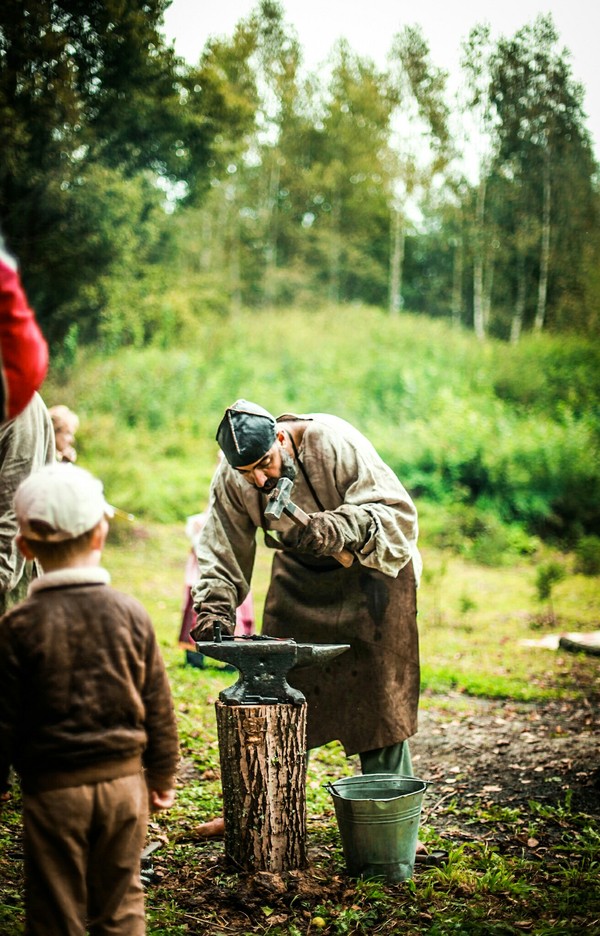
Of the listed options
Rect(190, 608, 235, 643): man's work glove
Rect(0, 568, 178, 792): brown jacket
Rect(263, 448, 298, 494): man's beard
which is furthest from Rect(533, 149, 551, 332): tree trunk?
Rect(0, 568, 178, 792): brown jacket

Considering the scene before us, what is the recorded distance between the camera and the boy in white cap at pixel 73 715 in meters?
2.27

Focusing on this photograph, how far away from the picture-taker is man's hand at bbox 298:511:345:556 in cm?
350

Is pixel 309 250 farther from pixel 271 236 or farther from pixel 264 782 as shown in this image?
pixel 264 782

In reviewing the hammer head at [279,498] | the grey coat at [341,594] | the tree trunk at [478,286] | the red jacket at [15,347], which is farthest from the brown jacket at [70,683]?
the tree trunk at [478,286]

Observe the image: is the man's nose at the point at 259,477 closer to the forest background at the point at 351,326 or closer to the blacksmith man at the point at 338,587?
the blacksmith man at the point at 338,587

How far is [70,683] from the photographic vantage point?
2.29 m

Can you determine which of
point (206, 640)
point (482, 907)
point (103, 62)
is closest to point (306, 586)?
point (206, 640)

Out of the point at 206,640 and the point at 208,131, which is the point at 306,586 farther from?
the point at 208,131

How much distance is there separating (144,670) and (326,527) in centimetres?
125

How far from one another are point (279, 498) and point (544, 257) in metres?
18.3

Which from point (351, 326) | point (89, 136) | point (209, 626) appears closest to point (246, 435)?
point (209, 626)

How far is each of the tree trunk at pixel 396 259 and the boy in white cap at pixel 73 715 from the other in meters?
23.1

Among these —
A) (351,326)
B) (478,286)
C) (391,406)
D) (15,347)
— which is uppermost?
(478,286)

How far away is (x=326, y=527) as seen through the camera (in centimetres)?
351
